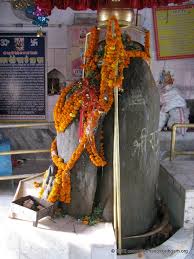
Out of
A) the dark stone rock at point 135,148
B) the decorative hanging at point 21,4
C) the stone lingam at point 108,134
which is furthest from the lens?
the decorative hanging at point 21,4

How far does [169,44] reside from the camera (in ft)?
24.2

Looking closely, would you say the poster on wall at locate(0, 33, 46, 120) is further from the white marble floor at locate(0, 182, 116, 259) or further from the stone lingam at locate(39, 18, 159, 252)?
the white marble floor at locate(0, 182, 116, 259)

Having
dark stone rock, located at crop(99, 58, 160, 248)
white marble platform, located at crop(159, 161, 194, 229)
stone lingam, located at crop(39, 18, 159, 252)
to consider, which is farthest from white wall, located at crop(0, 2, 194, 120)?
dark stone rock, located at crop(99, 58, 160, 248)

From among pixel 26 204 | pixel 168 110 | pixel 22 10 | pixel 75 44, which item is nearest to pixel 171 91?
pixel 168 110

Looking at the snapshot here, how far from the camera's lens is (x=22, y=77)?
7.15 m

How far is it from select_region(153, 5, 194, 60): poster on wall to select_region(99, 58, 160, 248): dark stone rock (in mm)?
3272

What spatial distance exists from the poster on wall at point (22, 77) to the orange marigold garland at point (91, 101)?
10.3 feet

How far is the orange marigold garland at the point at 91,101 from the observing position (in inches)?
Answer: 148

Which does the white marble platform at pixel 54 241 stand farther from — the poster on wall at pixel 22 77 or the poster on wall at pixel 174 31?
the poster on wall at pixel 174 31

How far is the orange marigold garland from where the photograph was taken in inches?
148

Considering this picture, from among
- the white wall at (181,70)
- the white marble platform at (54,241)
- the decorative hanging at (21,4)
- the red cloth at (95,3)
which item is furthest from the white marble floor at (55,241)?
the white wall at (181,70)

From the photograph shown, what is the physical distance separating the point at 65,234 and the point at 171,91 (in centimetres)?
463

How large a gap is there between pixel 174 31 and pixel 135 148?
4.09 metres

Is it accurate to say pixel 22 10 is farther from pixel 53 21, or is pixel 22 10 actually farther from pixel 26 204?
pixel 26 204
